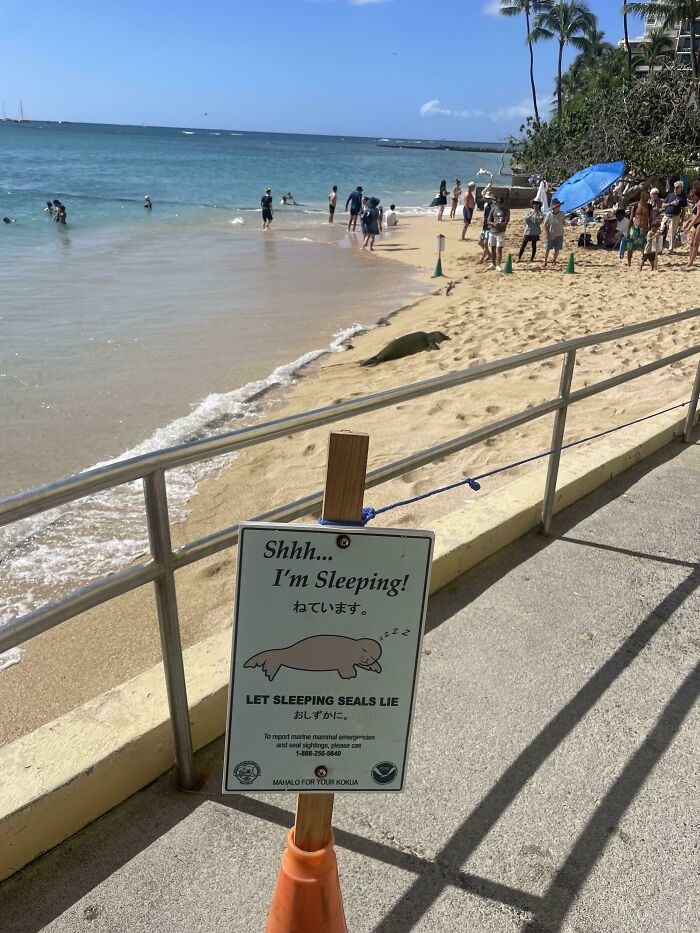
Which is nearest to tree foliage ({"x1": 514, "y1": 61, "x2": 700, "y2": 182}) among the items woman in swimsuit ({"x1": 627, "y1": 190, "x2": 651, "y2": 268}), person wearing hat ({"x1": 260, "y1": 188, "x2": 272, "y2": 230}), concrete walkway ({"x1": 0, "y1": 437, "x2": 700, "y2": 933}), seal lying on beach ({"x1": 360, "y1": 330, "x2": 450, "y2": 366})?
woman in swimsuit ({"x1": 627, "y1": 190, "x2": 651, "y2": 268})

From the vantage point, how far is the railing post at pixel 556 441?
3729mm

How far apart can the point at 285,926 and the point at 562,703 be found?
139cm

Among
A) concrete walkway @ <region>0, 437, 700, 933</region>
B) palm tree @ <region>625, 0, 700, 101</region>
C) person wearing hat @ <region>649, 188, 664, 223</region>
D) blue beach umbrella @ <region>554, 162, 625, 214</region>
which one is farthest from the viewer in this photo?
palm tree @ <region>625, 0, 700, 101</region>

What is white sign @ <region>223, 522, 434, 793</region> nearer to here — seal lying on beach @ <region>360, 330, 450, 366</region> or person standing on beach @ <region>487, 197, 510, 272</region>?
seal lying on beach @ <region>360, 330, 450, 366</region>

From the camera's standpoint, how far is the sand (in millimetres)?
4297

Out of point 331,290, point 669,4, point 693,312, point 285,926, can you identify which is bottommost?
point 331,290

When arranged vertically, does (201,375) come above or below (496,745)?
below

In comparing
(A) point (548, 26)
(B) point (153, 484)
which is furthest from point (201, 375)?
(A) point (548, 26)

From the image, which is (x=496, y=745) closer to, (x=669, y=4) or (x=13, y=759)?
(x=13, y=759)

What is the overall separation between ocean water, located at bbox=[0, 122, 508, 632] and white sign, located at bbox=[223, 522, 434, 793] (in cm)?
365

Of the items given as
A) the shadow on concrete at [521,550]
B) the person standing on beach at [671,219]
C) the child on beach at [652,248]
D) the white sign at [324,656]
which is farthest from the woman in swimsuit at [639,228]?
the white sign at [324,656]

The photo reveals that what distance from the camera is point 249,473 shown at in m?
6.82

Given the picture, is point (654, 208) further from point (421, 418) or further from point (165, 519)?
point (165, 519)

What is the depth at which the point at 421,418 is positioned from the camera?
7.62m
